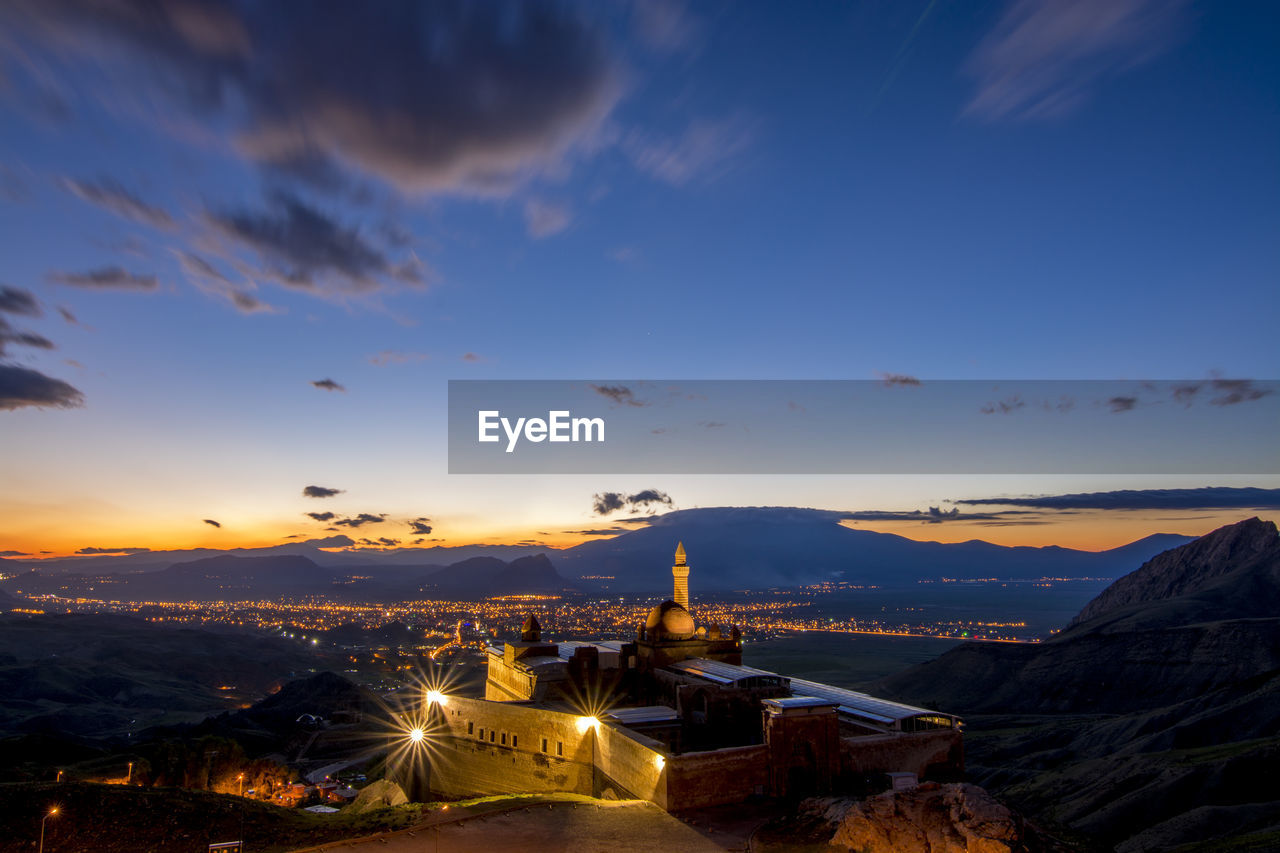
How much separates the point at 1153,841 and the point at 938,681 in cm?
6644

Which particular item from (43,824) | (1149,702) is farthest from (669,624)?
(1149,702)

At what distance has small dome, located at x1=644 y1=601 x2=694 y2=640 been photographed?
44.3m

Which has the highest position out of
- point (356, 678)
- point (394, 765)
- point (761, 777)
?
point (761, 777)

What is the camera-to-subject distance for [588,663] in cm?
4406

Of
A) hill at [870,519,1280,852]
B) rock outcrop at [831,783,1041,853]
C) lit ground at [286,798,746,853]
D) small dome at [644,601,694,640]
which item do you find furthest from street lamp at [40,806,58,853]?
hill at [870,519,1280,852]

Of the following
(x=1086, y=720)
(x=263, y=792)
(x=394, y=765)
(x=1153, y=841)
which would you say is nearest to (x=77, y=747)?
(x=263, y=792)

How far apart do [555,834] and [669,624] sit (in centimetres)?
2125

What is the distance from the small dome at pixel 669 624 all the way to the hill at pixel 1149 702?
929 inches

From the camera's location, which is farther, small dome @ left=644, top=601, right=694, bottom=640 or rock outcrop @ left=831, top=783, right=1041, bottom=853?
small dome @ left=644, top=601, right=694, bottom=640

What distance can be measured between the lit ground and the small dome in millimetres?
17307

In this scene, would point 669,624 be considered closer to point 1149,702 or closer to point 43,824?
point 43,824

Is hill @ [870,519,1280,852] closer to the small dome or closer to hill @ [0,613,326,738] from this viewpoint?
the small dome

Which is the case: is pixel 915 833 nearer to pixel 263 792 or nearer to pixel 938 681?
pixel 263 792

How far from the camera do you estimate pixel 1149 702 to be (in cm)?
7838
